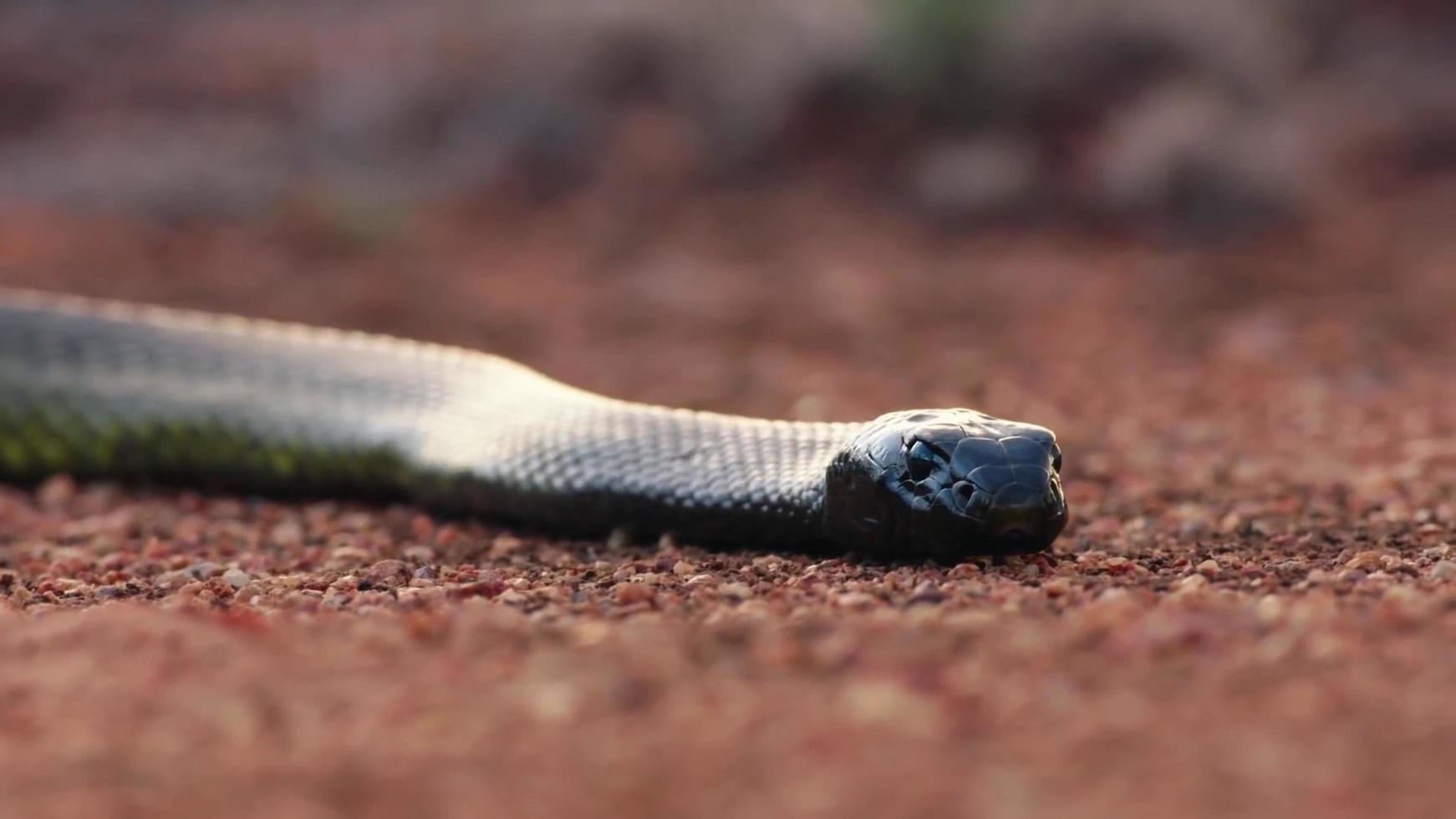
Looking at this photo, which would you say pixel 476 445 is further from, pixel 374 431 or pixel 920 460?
pixel 920 460

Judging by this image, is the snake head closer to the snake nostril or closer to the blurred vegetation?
the snake nostril

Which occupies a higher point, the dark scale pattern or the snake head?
the snake head

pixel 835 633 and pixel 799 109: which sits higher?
pixel 799 109

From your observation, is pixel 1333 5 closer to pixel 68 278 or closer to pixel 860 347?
pixel 860 347

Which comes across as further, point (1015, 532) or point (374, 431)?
point (374, 431)

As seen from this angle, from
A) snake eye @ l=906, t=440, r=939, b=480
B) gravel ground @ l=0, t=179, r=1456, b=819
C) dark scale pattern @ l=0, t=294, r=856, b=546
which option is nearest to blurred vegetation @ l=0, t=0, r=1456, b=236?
gravel ground @ l=0, t=179, r=1456, b=819

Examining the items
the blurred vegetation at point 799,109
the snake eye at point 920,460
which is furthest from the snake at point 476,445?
the blurred vegetation at point 799,109

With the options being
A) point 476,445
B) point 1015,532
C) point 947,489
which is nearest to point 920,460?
point 947,489
